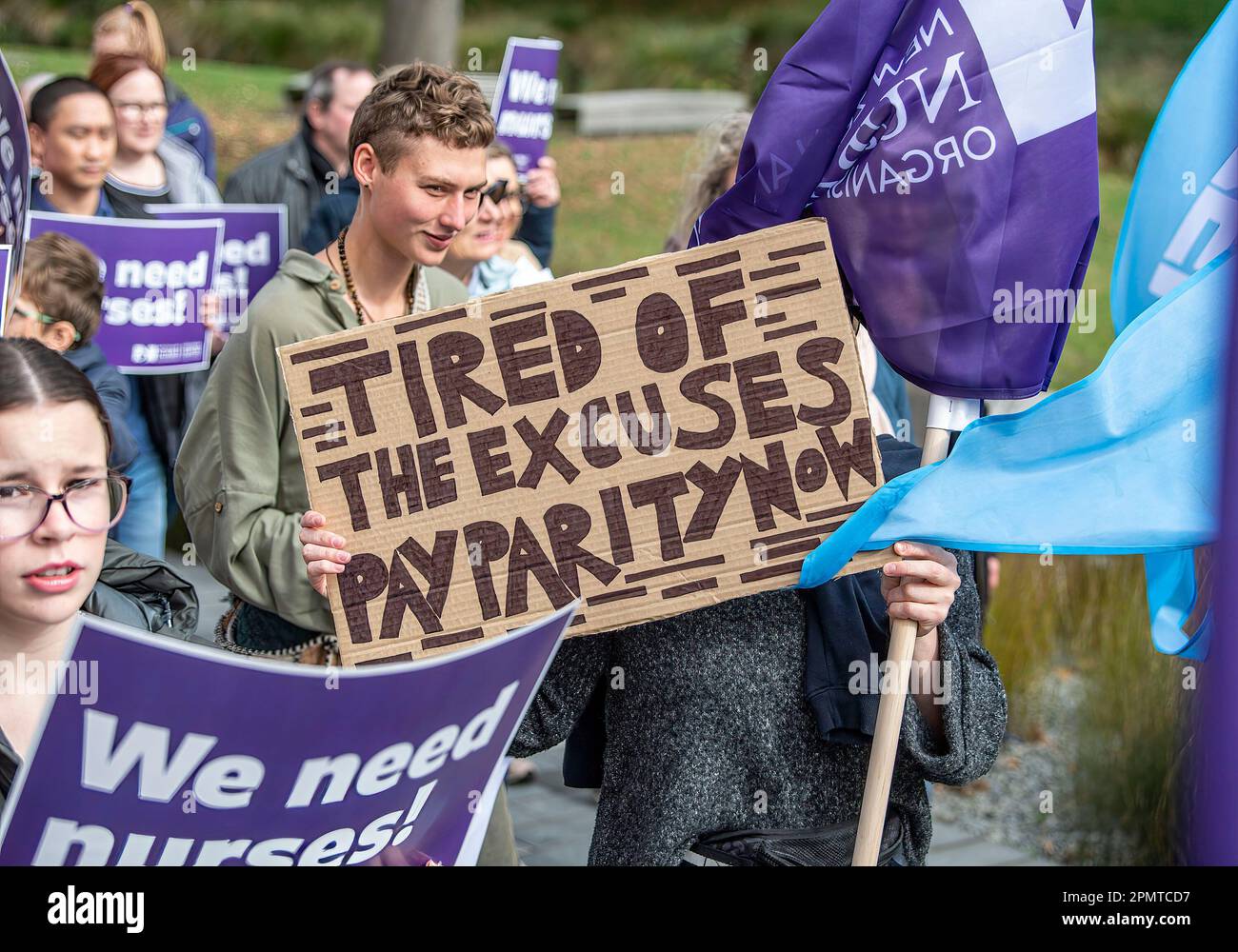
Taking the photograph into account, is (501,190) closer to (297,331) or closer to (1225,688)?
(297,331)

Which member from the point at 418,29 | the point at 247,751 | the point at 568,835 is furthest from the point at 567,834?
the point at 418,29

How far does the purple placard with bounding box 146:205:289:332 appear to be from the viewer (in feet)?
17.1

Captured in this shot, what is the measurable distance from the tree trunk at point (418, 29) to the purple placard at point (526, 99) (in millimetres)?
8477

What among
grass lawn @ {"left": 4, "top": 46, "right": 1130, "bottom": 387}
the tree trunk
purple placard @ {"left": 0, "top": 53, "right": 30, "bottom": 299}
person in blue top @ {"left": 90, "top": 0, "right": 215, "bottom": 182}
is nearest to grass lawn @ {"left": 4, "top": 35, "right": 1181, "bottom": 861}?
purple placard @ {"left": 0, "top": 53, "right": 30, "bottom": 299}

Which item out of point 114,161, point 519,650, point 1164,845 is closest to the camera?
point 519,650

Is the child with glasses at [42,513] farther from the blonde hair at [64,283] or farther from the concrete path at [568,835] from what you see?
the concrete path at [568,835]

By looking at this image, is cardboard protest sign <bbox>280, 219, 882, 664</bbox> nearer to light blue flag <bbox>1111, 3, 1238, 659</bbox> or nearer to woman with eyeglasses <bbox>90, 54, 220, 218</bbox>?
light blue flag <bbox>1111, 3, 1238, 659</bbox>

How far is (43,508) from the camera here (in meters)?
2.13

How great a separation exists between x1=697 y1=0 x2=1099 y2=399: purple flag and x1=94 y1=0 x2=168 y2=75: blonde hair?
4.95 m

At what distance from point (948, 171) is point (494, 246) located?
2.95 m
